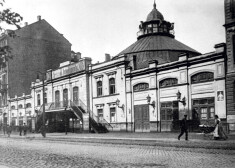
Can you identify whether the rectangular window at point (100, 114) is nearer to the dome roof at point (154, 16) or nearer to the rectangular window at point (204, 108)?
the rectangular window at point (204, 108)

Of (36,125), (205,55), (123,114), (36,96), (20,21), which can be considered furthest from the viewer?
(36,96)

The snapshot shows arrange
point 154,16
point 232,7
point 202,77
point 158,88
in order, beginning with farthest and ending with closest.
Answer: point 154,16
point 158,88
point 202,77
point 232,7

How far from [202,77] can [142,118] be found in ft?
25.7

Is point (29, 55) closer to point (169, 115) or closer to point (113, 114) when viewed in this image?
point (113, 114)

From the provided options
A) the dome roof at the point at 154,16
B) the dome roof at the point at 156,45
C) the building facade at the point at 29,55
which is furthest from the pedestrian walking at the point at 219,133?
the building facade at the point at 29,55

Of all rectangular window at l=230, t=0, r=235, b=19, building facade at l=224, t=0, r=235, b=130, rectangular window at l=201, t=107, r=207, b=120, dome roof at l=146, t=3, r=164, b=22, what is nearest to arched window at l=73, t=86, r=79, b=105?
dome roof at l=146, t=3, r=164, b=22

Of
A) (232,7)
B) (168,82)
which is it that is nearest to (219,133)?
(232,7)

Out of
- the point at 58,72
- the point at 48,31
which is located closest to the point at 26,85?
the point at 48,31

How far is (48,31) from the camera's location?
5575cm

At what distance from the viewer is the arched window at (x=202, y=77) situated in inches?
990

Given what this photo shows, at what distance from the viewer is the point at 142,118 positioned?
30.7m

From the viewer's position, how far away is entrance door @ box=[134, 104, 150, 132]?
30.3 metres

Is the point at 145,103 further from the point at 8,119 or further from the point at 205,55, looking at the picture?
the point at 8,119

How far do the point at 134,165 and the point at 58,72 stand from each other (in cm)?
3402
